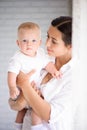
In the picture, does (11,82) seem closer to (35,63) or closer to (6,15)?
(35,63)

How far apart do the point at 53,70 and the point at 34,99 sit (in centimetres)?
12

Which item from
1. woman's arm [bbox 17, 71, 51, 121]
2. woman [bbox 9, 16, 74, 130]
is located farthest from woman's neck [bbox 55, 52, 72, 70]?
woman's arm [bbox 17, 71, 51, 121]

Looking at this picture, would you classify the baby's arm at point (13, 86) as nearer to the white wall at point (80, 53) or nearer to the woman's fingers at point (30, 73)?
the woman's fingers at point (30, 73)

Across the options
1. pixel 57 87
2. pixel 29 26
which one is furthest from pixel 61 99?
pixel 29 26

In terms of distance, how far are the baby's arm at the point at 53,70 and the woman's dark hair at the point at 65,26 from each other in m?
0.08

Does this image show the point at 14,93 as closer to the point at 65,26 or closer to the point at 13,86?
the point at 13,86

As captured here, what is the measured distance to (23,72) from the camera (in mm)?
871

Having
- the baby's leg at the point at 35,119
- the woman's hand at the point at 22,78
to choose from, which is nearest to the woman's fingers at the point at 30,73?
the woman's hand at the point at 22,78

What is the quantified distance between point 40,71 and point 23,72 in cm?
6

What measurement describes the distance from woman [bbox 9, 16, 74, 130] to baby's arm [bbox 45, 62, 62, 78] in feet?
0.04

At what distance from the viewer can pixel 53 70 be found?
0.88 metres

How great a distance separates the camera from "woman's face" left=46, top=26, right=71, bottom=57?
859 millimetres

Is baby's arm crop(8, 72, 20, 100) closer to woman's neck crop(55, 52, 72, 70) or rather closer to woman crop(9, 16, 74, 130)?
woman crop(9, 16, 74, 130)

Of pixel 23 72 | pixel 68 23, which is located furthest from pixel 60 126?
pixel 68 23
